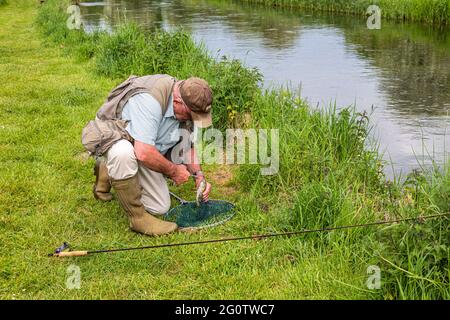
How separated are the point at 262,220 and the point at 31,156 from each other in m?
2.49

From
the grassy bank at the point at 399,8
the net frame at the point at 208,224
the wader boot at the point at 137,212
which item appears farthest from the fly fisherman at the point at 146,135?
the grassy bank at the point at 399,8

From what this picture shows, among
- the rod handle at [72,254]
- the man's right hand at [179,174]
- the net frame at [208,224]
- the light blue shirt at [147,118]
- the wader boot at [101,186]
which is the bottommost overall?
the net frame at [208,224]

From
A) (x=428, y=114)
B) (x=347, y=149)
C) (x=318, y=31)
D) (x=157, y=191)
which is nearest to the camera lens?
(x=157, y=191)

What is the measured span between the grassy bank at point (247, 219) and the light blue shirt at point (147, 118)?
2.29 ft

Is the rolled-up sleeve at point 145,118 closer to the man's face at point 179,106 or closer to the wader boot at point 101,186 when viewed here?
the man's face at point 179,106

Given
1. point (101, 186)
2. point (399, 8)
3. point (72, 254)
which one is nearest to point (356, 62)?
point (399, 8)

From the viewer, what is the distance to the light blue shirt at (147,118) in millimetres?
3496

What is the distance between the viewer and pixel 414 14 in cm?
1542

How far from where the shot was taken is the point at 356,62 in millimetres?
11219

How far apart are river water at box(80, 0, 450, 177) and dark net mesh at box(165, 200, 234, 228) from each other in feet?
4.74

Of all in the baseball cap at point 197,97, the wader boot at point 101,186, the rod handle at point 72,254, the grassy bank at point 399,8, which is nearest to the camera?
the rod handle at point 72,254

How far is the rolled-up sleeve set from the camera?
3.49 meters

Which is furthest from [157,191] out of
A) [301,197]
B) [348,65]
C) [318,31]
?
[318,31]
